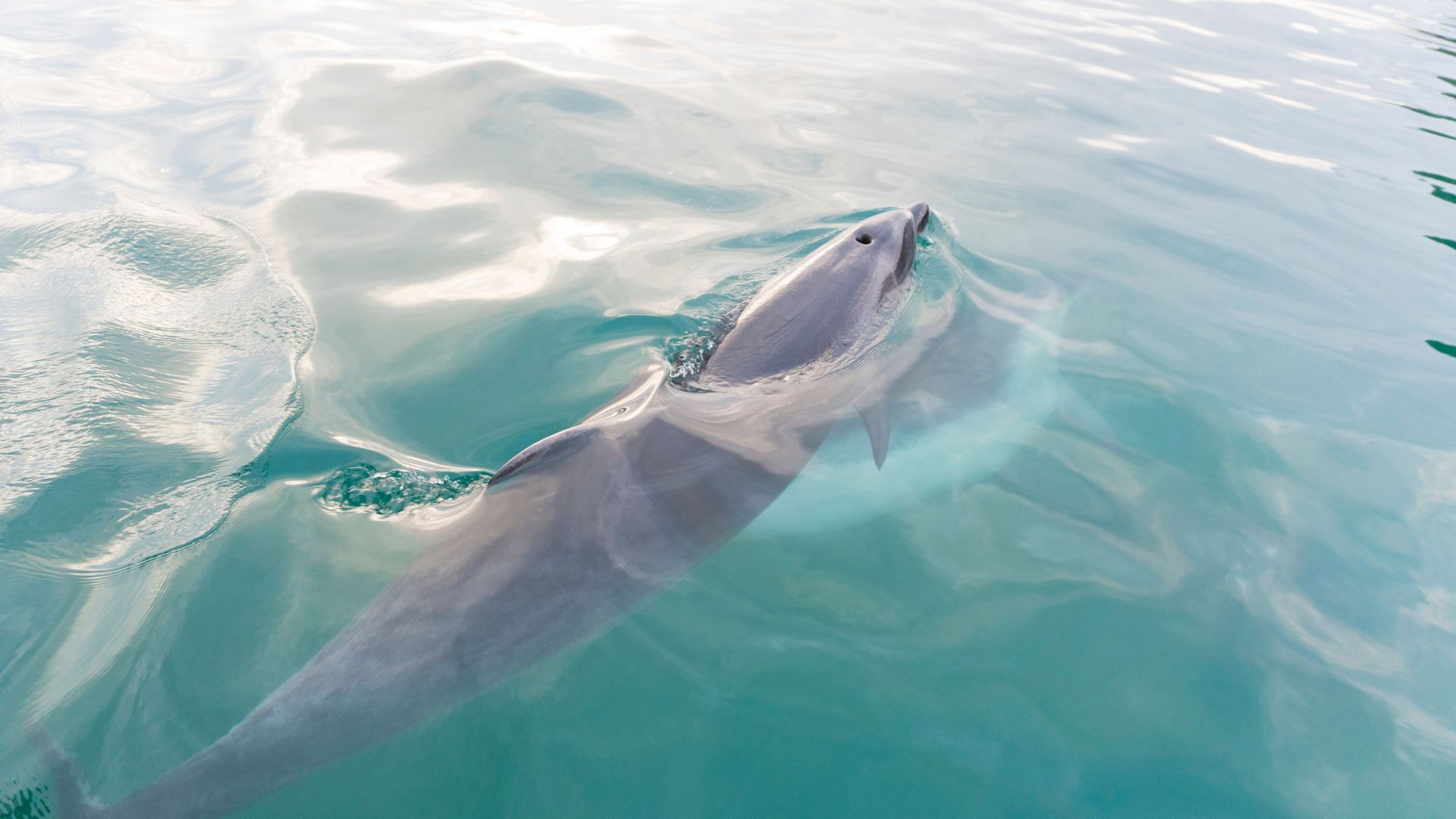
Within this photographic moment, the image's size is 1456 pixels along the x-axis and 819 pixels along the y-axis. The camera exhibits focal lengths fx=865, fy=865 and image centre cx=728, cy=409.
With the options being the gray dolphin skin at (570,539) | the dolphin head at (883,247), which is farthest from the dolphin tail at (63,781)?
the dolphin head at (883,247)

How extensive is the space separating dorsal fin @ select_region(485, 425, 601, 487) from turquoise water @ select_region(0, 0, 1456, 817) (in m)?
0.57

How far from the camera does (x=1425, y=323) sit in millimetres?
9969

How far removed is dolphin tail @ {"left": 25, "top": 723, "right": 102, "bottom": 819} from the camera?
402 cm

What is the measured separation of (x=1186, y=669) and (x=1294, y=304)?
6542 millimetres

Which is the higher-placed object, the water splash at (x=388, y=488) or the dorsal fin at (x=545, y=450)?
the dorsal fin at (x=545, y=450)

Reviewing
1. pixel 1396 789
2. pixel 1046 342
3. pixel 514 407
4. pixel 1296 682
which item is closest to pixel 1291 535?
pixel 1296 682

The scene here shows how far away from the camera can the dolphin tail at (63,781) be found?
158 inches

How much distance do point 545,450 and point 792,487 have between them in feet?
6.23

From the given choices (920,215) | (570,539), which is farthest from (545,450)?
(920,215)

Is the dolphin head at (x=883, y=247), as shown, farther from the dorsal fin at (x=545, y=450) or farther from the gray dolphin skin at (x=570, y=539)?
the dorsal fin at (x=545, y=450)

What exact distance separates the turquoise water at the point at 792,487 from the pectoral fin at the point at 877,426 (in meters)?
0.21

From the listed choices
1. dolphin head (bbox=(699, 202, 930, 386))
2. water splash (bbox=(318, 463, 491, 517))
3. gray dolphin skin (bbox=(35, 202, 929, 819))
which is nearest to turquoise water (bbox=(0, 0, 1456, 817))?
water splash (bbox=(318, 463, 491, 517))

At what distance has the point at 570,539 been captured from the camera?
5.23 meters

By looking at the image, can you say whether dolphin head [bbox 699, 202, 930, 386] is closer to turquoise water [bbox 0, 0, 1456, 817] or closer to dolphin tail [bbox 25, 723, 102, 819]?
turquoise water [bbox 0, 0, 1456, 817]
